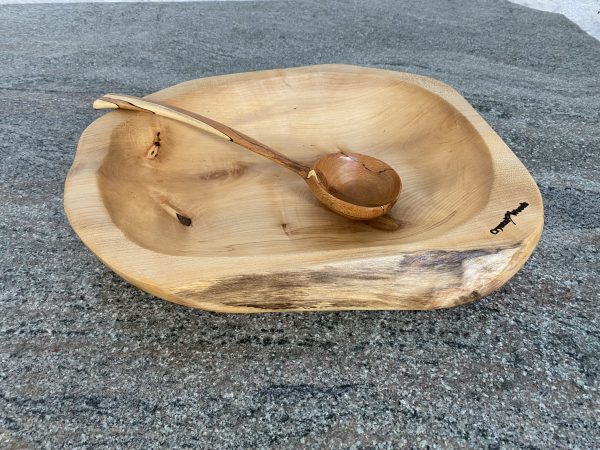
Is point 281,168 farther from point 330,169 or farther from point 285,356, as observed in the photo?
point 285,356

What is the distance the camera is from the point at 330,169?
774 millimetres

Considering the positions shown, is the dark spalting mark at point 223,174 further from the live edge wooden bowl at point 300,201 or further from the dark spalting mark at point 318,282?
the dark spalting mark at point 318,282

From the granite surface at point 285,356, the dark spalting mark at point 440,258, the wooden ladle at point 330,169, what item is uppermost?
the dark spalting mark at point 440,258

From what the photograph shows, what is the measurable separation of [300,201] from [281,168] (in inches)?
3.5

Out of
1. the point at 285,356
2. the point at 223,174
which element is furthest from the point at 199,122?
the point at 285,356

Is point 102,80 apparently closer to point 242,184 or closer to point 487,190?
point 242,184

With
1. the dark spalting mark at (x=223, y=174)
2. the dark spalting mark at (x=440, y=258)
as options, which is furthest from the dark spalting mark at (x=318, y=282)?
the dark spalting mark at (x=223, y=174)

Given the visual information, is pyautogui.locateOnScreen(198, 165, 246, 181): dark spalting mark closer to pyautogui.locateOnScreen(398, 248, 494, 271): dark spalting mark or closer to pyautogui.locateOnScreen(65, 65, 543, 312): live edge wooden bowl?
pyautogui.locateOnScreen(65, 65, 543, 312): live edge wooden bowl

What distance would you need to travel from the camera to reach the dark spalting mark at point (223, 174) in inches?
31.1

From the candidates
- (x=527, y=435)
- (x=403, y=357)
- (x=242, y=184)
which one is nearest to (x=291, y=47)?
(x=242, y=184)

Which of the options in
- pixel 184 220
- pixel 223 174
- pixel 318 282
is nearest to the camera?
pixel 318 282

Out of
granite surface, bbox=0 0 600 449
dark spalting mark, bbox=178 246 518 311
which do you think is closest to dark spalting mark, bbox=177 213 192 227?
granite surface, bbox=0 0 600 449

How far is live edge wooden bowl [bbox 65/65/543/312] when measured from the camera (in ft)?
1.66

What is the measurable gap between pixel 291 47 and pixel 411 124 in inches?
27.6
